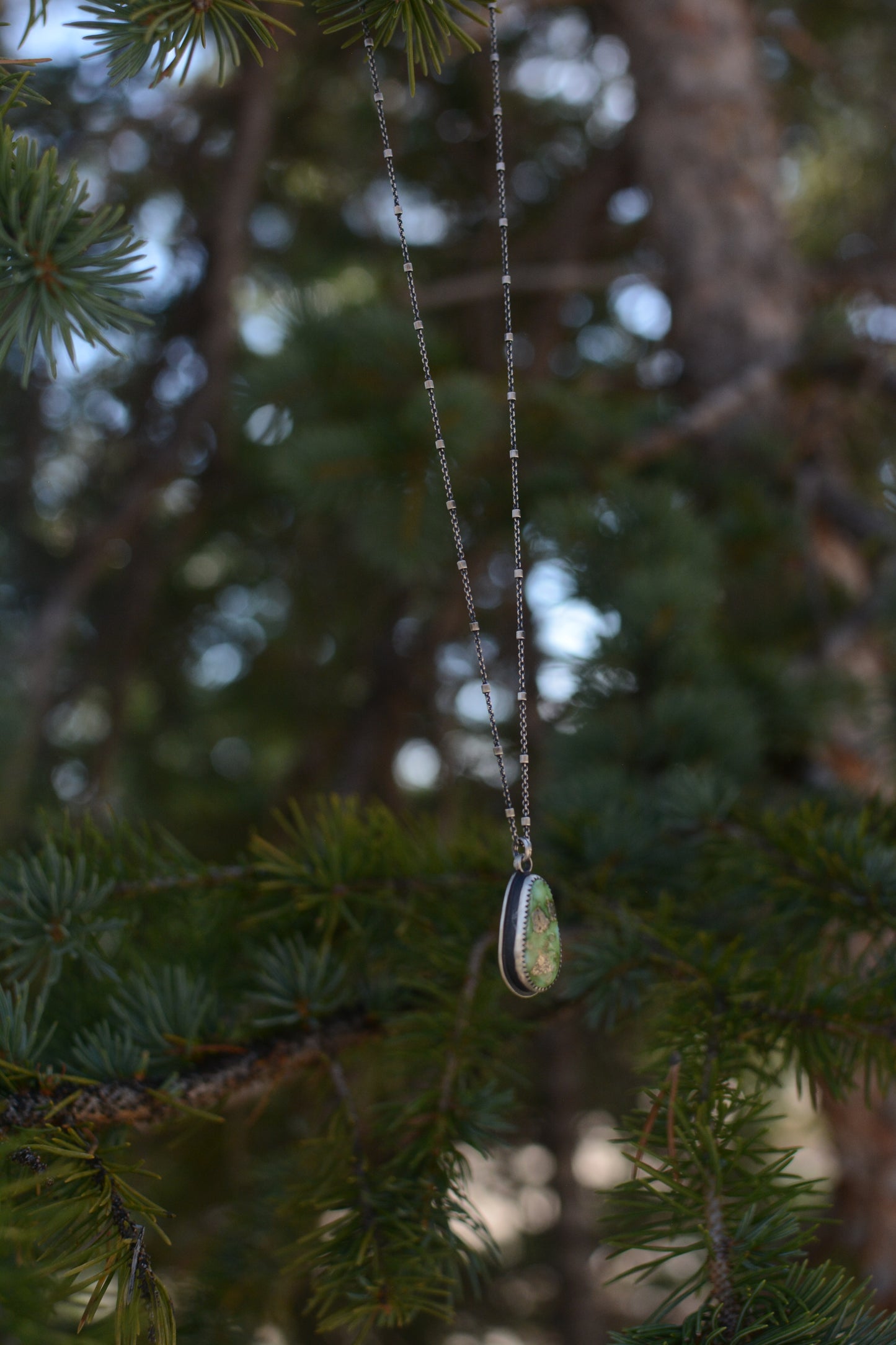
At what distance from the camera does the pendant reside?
2.33 ft

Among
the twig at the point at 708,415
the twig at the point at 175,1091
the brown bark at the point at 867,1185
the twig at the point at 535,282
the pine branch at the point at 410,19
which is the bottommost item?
the brown bark at the point at 867,1185

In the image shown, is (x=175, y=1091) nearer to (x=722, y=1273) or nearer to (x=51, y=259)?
(x=722, y=1273)

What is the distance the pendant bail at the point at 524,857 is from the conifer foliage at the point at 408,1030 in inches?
2.2

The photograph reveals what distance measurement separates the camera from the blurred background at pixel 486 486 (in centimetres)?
123

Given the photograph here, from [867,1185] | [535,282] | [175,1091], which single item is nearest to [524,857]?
[175,1091]

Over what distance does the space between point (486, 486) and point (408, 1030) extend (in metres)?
0.94

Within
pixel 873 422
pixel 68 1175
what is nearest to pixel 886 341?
pixel 873 422

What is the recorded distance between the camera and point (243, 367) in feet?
4.99

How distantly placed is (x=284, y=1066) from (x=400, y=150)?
2.11m

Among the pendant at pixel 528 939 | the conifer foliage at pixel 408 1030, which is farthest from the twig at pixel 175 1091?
the pendant at pixel 528 939

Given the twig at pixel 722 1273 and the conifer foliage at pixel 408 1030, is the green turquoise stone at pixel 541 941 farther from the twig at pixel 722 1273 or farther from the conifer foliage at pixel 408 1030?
the twig at pixel 722 1273

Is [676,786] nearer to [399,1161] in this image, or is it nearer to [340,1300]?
[399,1161]

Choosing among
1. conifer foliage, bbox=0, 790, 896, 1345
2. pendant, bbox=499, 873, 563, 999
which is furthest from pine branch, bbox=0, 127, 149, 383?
pendant, bbox=499, 873, 563, 999

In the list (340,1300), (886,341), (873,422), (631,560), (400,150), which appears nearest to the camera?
(631,560)
